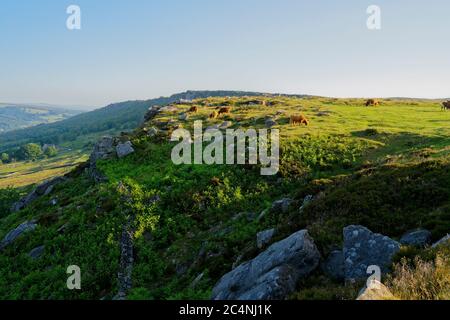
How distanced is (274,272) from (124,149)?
34.2 m

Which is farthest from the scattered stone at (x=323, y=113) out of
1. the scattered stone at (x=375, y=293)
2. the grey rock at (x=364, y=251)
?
the scattered stone at (x=375, y=293)

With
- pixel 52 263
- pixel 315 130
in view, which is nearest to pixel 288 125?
pixel 315 130

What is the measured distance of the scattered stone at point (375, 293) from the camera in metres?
9.70

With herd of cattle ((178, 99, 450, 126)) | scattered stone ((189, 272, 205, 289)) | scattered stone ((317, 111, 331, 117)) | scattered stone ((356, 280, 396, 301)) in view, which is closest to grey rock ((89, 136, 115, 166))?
herd of cattle ((178, 99, 450, 126))

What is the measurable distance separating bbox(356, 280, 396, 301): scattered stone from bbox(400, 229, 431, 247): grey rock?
202 inches

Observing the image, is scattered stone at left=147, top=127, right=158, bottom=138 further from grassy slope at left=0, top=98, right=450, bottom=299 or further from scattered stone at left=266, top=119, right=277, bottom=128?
scattered stone at left=266, top=119, right=277, bottom=128

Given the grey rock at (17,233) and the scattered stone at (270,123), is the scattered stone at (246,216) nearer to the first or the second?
the grey rock at (17,233)

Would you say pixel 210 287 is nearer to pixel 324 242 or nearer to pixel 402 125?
pixel 324 242

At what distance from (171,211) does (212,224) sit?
12.1 feet

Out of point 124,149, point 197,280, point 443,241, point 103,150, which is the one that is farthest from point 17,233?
point 443,241

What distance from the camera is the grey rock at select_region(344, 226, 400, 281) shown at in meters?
13.1

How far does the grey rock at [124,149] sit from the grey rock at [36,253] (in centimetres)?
1589

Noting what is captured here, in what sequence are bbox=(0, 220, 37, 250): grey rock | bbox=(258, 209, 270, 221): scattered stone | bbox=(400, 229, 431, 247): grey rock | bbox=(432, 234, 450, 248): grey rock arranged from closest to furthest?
bbox=(432, 234, 450, 248): grey rock < bbox=(400, 229, 431, 247): grey rock < bbox=(258, 209, 270, 221): scattered stone < bbox=(0, 220, 37, 250): grey rock
